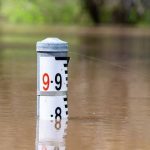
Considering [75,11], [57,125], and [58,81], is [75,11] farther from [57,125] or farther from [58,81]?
[57,125]

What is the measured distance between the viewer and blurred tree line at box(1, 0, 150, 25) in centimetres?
6034

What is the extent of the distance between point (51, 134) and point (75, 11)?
5378cm

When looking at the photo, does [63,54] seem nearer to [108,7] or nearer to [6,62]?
[6,62]

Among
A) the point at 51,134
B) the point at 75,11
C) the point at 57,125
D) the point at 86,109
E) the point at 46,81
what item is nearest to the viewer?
the point at 51,134

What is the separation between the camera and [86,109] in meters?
12.5

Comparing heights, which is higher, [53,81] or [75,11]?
[53,81]

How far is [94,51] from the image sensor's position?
99.8 feet

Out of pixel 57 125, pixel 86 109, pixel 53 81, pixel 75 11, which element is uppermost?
pixel 53 81

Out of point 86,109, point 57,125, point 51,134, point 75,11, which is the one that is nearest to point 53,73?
point 57,125

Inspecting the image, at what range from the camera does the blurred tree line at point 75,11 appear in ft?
198

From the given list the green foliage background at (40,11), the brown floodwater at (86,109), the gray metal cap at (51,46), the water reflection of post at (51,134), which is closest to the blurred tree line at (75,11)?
the green foliage background at (40,11)

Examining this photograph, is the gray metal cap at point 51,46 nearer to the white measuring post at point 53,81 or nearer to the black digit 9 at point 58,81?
the white measuring post at point 53,81

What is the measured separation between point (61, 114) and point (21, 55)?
51.6 feet

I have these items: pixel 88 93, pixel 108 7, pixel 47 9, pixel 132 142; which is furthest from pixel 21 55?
pixel 108 7
